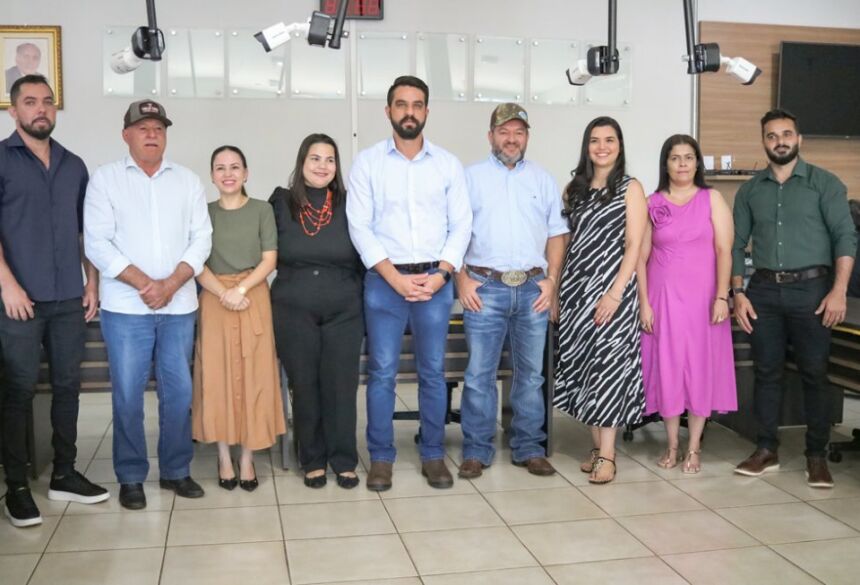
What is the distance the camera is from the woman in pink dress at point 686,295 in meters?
3.91

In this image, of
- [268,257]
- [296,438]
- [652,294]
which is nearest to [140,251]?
[268,257]

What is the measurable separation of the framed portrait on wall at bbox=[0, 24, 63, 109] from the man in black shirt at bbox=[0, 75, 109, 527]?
101 inches

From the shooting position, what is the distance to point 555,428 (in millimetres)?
4867

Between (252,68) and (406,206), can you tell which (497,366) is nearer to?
(406,206)

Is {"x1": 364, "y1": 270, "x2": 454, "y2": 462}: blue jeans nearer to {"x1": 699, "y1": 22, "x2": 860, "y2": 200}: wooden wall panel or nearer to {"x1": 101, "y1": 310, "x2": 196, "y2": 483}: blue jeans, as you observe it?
{"x1": 101, "y1": 310, "x2": 196, "y2": 483}: blue jeans

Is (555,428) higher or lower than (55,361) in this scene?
lower

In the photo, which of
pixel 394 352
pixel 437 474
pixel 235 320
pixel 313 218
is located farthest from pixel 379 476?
pixel 313 218

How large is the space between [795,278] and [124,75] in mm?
4352

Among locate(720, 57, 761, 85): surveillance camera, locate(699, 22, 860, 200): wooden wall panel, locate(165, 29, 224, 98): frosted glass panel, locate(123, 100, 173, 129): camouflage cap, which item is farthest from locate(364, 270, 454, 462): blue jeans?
locate(699, 22, 860, 200): wooden wall panel

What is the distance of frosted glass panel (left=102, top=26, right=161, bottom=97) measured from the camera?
5781 mm

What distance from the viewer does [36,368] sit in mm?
3432

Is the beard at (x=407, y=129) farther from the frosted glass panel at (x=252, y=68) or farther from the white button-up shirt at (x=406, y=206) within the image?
the frosted glass panel at (x=252, y=68)

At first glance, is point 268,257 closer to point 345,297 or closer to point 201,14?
point 345,297

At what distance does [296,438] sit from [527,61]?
3.47 m
